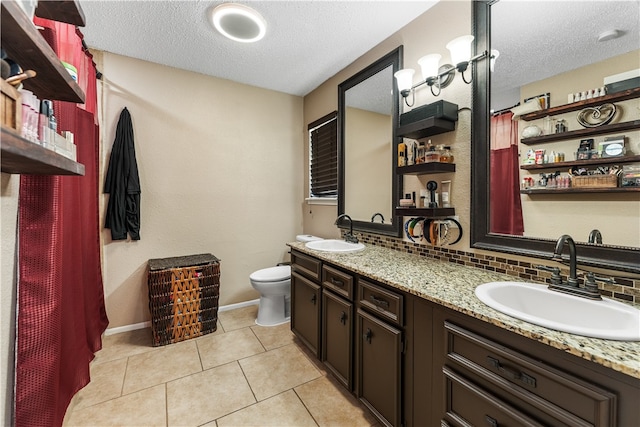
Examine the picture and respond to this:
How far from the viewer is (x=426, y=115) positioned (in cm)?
168

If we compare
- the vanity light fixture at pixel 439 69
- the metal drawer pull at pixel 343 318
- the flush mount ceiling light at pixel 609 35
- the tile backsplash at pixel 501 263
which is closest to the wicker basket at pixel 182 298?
the metal drawer pull at pixel 343 318

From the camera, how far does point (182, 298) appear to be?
2.39 m

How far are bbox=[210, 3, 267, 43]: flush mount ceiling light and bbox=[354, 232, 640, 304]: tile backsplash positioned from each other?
1.88m

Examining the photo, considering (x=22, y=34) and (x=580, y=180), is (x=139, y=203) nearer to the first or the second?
(x=22, y=34)

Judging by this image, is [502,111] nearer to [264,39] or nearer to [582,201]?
[582,201]

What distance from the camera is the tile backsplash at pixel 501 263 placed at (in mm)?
1065

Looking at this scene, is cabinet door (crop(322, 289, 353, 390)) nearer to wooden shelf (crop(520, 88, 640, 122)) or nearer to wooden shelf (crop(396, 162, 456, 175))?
wooden shelf (crop(396, 162, 456, 175))

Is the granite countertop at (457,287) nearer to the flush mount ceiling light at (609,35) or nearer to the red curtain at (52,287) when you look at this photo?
the flush mount ceiling light at (609,35)

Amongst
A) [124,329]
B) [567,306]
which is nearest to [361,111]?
[567,306]

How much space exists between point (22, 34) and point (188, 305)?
2.17 meters

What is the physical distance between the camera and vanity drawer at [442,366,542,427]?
890 mm

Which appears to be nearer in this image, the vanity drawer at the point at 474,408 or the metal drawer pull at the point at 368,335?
the vanity drawer at the point at 474,408

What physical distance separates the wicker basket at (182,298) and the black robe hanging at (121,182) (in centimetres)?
45

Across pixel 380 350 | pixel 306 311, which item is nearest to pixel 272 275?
pixel 306 311
